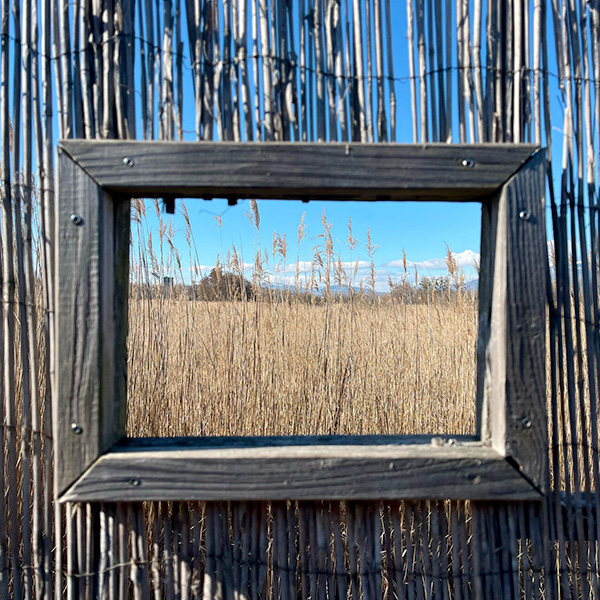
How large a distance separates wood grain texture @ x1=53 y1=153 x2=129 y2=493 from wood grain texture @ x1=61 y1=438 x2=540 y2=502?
0.06 metres

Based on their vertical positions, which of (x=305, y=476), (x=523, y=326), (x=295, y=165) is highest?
(x=295, y=165)

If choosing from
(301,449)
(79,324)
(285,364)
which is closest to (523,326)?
(301,449)

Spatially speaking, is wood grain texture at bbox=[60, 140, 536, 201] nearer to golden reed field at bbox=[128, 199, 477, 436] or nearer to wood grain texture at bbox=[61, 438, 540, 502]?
wood grain texture at bbox=[61, 438, 540, 502]

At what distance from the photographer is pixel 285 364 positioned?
76.0 inches

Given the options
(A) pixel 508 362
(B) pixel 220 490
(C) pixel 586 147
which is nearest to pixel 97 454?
(B) pixel 220 490

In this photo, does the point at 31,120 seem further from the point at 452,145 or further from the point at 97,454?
the point at 452,145

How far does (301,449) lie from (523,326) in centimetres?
49

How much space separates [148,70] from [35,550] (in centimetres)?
103

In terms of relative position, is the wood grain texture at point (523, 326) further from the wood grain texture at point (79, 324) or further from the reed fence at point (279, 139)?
the wood grain texture at point (79, 324)

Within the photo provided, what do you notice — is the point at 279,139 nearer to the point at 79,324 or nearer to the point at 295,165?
the point at 295,165

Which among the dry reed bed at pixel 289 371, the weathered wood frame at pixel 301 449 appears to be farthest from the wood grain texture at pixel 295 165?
the dry reed bed at pixel 289 371

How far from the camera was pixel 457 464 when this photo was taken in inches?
34.3

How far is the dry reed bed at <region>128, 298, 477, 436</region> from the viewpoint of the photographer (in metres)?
1.79

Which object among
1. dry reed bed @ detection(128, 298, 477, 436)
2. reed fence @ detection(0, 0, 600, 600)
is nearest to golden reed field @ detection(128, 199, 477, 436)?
dry reed bed @ detection(128, 298, 477, 436)
